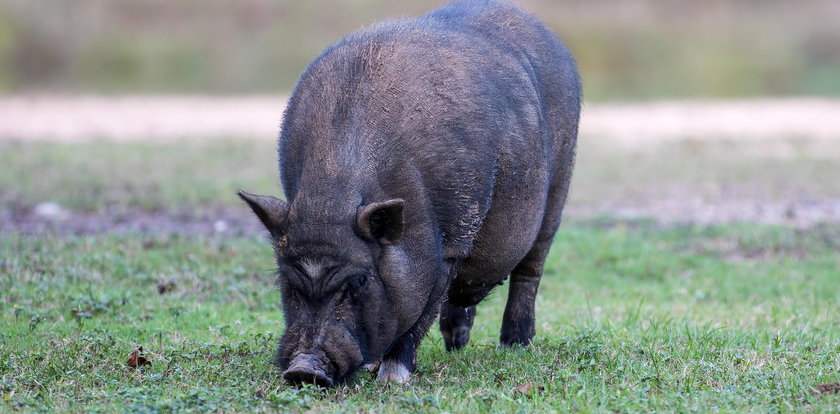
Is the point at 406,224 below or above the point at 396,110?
below

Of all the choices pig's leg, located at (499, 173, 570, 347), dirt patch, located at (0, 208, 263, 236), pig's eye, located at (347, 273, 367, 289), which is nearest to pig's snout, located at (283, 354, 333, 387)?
pig's eye, located at (347, 273, 367, 289)

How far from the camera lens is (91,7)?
3212cm

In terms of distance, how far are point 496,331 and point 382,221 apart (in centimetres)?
267

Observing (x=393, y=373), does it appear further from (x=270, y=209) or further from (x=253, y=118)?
(x=253, y=118)

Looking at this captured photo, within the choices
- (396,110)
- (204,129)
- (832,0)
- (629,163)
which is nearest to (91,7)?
(204,129)

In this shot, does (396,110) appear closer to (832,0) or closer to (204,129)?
(204,129)

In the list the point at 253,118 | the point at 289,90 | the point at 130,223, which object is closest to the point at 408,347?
the point at 130,223

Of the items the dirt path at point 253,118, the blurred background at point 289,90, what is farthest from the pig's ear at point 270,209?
the dirt path at point 253,118

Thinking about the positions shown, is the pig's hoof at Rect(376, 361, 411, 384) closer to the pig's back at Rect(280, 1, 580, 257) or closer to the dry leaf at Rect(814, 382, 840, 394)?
the pig's back at Rect(280, 1, 580, 257)

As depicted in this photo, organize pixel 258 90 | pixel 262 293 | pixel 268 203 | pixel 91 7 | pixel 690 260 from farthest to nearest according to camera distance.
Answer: pixel 91 7 < pixel 258 90 < pixel 690 260 < pixel 262 293 < pixel 268 203

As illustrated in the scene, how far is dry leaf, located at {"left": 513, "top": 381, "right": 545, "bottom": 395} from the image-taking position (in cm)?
549

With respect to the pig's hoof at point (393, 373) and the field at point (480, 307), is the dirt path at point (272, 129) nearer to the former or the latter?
the field at point (480, 307)

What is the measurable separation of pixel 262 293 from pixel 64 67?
68.2 ft

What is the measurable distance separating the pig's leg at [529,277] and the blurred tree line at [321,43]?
1932cm
